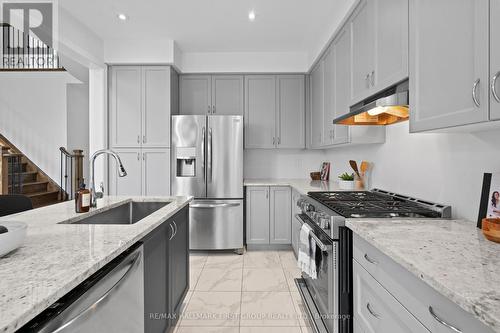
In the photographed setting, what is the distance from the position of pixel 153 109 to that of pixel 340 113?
95.4 inches

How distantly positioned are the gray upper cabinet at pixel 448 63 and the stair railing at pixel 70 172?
5.75m

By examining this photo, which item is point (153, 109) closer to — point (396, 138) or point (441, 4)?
point (396, 138)

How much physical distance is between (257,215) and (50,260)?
120 inches


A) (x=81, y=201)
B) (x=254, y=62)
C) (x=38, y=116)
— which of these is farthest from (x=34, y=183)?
(x=81, y=201)

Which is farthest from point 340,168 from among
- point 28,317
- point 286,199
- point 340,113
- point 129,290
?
point 28,317

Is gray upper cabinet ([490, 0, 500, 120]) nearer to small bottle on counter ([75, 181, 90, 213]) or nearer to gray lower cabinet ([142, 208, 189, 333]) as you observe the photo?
gray lower cabinet ([142, 208, 189, 333])

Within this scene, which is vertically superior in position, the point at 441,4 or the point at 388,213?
the point at 441,4

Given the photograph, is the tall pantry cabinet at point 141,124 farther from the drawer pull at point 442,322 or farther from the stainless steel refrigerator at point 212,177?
the drawer pull at point 442,322

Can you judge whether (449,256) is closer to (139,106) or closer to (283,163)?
(283,163)

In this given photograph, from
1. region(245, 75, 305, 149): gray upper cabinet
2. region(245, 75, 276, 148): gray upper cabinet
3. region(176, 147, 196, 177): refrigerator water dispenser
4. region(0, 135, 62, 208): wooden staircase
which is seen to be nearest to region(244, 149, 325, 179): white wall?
region(245, 75, 305, 149): gray upper cabinet

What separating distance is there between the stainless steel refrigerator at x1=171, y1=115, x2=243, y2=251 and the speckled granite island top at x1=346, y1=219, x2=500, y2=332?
7.67ft

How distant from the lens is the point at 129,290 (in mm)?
1210

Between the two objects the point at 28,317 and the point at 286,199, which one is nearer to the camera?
the point at 28,317

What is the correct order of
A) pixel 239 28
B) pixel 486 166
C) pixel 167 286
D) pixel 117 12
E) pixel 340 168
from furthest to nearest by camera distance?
pixel 340 168 < pixel 239 28 < pixel 117 12 < pixel 167 286 < pixel 486 166
